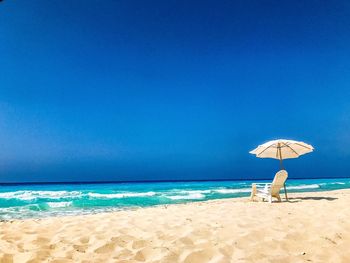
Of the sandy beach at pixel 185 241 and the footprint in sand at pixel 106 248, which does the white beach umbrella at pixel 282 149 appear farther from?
the footprint in sand at pixel 106 248

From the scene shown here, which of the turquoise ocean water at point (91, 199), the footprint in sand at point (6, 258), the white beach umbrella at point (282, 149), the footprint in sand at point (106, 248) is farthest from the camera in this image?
the turquoise ocean water at point (91, 199)

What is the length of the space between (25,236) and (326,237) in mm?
4630

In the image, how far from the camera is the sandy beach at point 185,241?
3354mm

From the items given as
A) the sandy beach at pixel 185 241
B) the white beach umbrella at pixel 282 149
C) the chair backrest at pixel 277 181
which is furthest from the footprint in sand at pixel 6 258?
the white beach umbrella at pixel 282 149

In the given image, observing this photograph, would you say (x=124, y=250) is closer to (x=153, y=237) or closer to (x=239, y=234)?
(x=153, y=237)

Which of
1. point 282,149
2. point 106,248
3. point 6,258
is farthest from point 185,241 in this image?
point 282,149

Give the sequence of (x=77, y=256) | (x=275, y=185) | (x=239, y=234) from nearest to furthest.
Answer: (x=77, y=256) < (x=239, y=234) < (x=275, y=185)

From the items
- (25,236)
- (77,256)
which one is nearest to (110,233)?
(77,256)

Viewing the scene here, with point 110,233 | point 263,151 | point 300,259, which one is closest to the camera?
point 300,259

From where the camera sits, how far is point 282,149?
11273mm

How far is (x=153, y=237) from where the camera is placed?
423cm

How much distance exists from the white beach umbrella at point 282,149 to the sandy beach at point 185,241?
567 cm

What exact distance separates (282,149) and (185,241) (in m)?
8.52

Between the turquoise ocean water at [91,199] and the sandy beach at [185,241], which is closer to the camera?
the sandy beach at [185,241]
